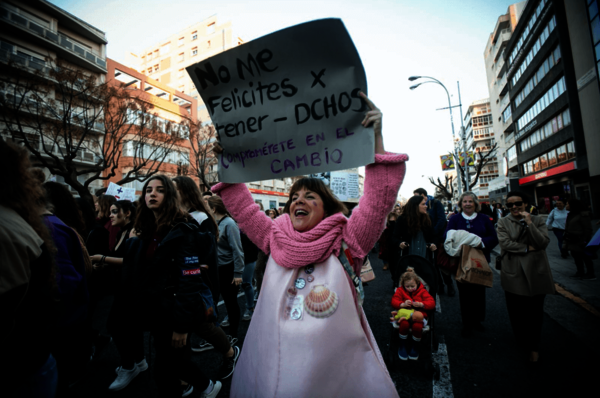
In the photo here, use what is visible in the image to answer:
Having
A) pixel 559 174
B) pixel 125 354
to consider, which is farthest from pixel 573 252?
pixel 559 174

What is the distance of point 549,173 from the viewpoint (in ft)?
88.2

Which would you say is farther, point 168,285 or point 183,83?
point 183,83

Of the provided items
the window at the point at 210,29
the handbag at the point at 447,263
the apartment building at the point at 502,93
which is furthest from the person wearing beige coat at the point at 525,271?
the window at the point at 210,29

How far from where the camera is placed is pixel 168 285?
2.28 meters

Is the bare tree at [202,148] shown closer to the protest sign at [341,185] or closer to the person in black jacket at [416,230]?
the protest sign at [341,185]

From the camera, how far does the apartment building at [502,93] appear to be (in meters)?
37.4

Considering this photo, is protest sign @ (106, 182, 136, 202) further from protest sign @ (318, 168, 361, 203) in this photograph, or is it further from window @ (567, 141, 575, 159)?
window @ (567, 141, 575, 159)

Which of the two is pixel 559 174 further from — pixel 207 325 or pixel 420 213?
pixel 207 325

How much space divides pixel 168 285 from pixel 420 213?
13.3 ft

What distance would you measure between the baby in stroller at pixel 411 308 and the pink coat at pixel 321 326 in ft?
6.31

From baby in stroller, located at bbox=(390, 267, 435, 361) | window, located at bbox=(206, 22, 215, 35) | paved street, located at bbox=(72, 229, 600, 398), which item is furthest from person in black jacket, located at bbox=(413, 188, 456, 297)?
window, located at bbox=(206, 22, 215, 35)

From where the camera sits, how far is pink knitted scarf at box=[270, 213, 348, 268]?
1.57 m

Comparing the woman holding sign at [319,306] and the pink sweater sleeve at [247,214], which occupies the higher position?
the pink sweater sleeve at [247,214]

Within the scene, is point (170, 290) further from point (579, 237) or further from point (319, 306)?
point (579, 237)
